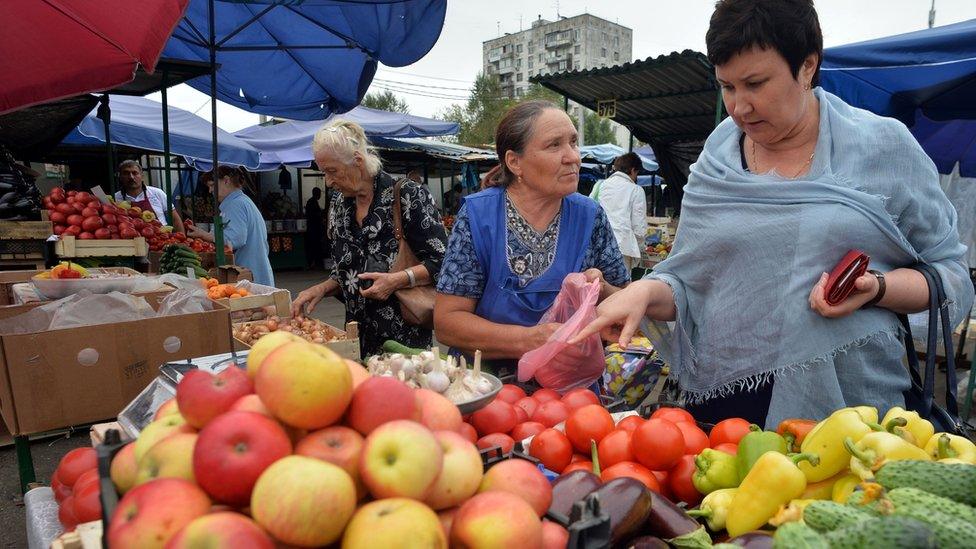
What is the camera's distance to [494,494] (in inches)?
37.0

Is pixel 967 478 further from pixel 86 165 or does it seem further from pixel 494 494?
pixel 86 165

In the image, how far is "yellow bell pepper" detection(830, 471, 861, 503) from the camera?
4.05ft

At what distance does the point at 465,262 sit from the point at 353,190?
3.81 ft

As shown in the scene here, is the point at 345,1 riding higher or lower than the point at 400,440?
higher

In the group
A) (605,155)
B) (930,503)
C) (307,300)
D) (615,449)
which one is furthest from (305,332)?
(605,155)

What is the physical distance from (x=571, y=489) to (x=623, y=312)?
2.73 ft

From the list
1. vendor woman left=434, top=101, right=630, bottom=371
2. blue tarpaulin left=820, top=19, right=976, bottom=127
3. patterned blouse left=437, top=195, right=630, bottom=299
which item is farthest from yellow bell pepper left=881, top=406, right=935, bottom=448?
blue tarpaulin left=820, top=19, right=976, bottom=127

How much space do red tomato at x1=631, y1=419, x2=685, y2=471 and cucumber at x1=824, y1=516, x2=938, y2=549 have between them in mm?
554

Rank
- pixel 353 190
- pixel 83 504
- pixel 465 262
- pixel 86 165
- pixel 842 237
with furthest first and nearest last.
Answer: pixel 86 165 < pixel 353 190 < pixel 465 262 < pixel 842 237 < pixel 83 504

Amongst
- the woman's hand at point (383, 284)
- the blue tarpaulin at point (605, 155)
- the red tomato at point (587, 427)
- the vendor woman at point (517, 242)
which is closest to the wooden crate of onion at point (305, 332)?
the woman's hand at point (383, 284)

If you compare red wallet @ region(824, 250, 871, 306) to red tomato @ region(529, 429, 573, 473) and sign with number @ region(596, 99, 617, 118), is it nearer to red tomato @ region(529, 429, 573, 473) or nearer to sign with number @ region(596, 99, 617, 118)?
red tomato @ region(529, 429, 573, 473)

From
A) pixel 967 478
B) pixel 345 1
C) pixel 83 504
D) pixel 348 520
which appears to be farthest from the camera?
pixel 345 1

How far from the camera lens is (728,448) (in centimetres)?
152

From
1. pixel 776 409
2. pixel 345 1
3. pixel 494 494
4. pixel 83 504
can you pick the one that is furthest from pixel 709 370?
pixel 345 1
